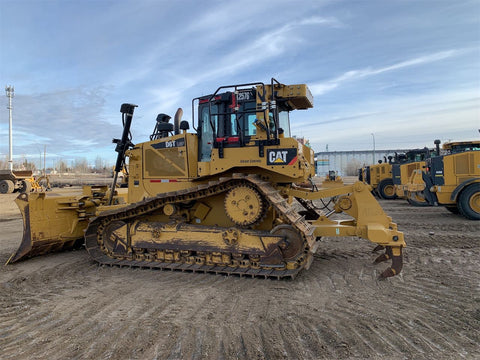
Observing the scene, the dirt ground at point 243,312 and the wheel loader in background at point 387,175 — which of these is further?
the wheel loader in background at point 387,175

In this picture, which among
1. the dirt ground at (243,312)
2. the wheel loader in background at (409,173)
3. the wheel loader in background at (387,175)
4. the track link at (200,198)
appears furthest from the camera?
the wheel loader in background at (387,175)

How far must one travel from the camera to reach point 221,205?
21.4ft

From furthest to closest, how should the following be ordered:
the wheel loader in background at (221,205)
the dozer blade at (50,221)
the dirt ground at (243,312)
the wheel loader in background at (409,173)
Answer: the wheel loader in background at (409,173) → the dozer blade at (50,221) → the wheel loader in background at (221,205) → the dirt ground at (243,312)

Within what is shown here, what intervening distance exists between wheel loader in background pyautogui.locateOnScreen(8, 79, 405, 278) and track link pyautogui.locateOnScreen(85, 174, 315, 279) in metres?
0.02

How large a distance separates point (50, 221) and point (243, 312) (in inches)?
202

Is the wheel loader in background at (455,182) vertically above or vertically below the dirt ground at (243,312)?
above

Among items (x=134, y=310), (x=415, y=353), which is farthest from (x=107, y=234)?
(x=415, y=353)

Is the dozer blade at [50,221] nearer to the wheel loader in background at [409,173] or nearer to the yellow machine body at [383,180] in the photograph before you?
the wheel loader in background at [409,173]

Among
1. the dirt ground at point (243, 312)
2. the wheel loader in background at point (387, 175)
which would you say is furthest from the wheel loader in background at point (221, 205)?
the wheel loader in background at point (387, 175)

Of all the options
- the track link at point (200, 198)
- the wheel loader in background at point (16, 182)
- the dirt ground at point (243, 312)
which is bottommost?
the dirt ground at point (243, 312)

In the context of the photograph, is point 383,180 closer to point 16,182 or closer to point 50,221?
point 50,221

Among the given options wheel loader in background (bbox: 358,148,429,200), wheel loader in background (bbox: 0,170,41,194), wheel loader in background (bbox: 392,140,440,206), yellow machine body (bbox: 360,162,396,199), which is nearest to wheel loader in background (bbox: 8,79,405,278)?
wheel loader in background (bbox: 392,140,440,206)

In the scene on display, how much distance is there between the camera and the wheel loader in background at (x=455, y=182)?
11445 mm

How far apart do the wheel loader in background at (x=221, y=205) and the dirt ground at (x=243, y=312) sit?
1.33 ft
